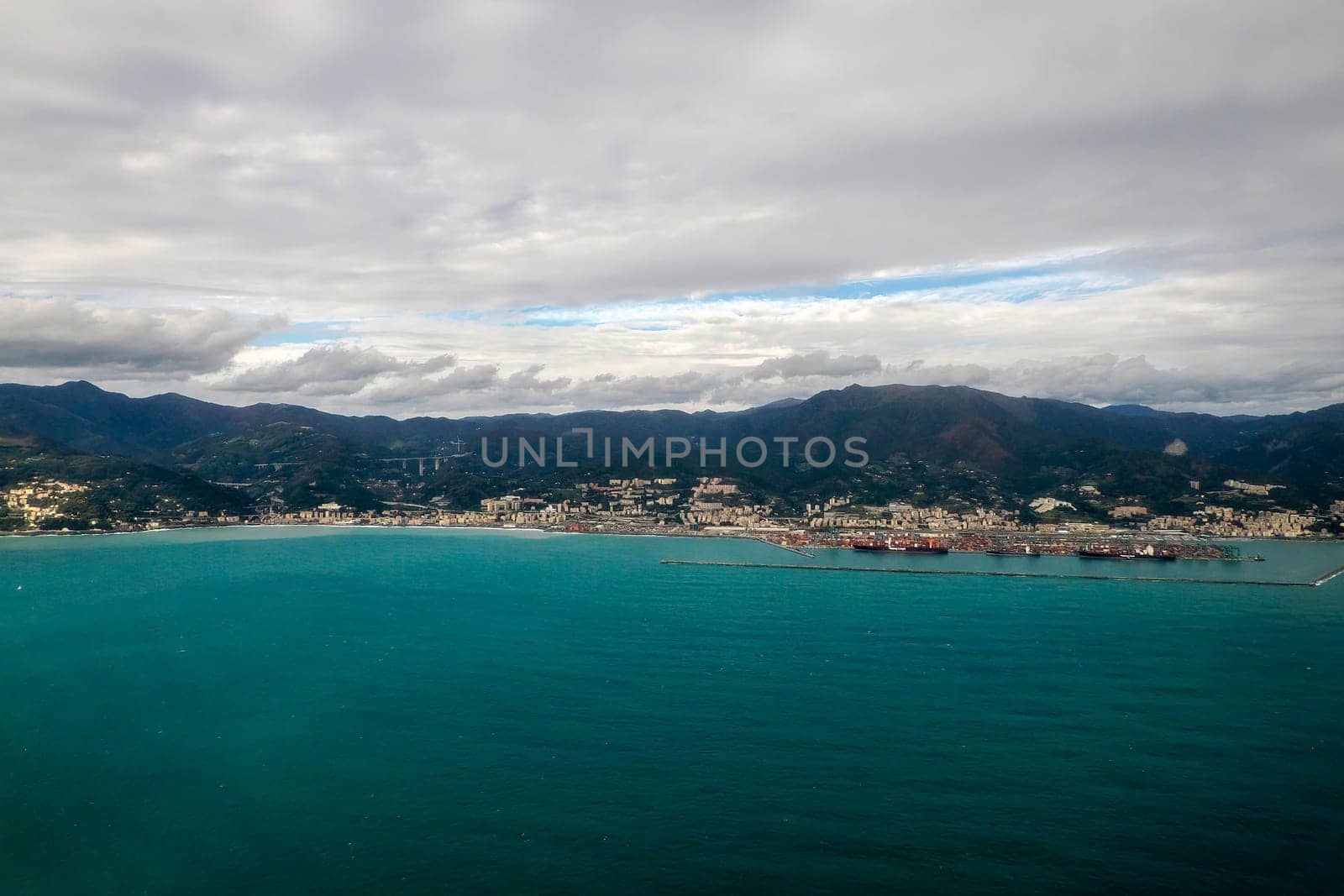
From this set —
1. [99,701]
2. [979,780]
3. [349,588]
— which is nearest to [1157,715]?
[979,780]

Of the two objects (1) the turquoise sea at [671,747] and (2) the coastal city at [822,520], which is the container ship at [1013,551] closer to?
(2) the coastal city at [822,520]

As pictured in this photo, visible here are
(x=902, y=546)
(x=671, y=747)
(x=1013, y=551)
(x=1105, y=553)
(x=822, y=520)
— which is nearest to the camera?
(x=671, y=747)

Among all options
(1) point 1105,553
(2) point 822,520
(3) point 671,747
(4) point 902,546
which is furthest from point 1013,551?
(3) point 671,747

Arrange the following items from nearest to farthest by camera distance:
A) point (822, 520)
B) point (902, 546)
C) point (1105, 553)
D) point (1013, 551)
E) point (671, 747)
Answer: point (671, 747), point (1105, 553), point (1013, 551), point (902, 546), point (822, 520)

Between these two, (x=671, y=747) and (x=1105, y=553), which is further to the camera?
(x=1105, y=553)

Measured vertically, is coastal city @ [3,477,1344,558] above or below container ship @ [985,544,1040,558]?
above

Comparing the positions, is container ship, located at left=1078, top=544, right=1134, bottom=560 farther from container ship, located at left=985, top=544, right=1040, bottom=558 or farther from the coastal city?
container ship, located at left=985, top=544, right=1040, bottom=558

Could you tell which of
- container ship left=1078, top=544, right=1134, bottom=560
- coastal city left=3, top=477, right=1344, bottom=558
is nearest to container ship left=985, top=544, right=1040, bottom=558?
coastal city left=3, top=477, right=1344, bottom=558

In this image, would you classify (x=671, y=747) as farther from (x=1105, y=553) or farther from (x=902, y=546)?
(x=1105, y=553)

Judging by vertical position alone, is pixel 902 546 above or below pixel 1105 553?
below

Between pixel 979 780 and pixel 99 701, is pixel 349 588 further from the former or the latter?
pixel 979 780
